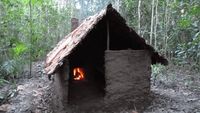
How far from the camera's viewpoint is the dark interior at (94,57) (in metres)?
8.82

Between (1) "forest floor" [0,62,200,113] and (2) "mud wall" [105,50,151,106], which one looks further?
(1) "forest floor" [0,62,200,113]

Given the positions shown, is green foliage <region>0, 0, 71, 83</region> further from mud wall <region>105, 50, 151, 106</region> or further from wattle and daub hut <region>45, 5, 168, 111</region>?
mud wall <region>105, 50, 151, 106</region>

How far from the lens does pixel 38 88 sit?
1105 cm

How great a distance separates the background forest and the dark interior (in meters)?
2.04

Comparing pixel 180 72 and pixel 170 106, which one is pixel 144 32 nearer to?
pixel 180 72

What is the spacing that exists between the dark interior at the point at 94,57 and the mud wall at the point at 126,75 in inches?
26.1

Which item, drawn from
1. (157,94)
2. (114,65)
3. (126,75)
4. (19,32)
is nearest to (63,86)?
(114,65)

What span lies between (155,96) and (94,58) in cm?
257

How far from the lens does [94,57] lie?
10.9m

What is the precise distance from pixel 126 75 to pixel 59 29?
13303 mm

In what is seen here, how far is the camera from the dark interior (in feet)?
28.9

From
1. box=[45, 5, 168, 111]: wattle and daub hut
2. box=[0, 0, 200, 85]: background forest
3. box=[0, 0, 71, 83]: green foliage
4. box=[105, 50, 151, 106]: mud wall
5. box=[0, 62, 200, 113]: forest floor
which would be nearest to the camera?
box=[45, 5, 168, 111]: wattle and daub hut

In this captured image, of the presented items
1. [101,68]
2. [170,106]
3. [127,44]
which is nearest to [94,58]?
[101,68]

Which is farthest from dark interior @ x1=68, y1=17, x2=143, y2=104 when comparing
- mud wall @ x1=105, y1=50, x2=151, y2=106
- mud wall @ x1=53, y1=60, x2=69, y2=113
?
mud wall @ x1=105, y1=50, x2=151, y2=106
